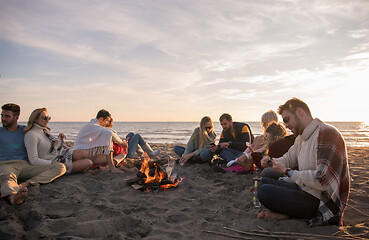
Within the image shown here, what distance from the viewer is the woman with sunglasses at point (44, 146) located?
4324 mm

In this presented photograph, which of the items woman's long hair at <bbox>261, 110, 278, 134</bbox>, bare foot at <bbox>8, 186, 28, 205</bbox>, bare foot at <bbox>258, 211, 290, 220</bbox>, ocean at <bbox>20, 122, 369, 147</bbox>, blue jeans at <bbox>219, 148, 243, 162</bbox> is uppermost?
woman's long hair at <bbox>261, 110, 278, 134</bbox>

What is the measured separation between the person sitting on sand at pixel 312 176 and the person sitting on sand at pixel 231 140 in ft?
10.2

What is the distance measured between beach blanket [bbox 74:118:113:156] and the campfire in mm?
1242

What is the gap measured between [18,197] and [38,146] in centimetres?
139

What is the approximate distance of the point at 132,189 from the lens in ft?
14.9

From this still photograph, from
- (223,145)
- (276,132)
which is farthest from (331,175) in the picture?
(223,145)

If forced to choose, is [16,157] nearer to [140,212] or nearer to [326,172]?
[140,212]

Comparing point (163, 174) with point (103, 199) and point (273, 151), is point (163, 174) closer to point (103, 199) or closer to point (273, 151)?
point (103, 199)

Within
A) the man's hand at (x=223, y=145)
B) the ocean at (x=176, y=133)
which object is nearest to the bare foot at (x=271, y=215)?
the man's hand at (x=223, y=145)

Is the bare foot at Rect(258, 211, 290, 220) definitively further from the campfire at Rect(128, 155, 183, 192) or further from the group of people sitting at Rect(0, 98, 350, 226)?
the campfire at Rect(128, 155, 183, 192)

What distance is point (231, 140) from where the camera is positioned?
21.6 feet

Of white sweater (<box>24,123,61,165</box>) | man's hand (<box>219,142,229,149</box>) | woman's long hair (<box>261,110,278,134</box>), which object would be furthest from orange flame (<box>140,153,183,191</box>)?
woman's long hair (<box>261,110,278,134</box>)

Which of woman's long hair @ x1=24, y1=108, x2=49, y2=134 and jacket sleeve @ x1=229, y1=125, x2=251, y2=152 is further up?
woman's long hair @ x1=24, y1=108, x2=49, y2=134

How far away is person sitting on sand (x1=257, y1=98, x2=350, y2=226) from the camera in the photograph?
263 centimetres
